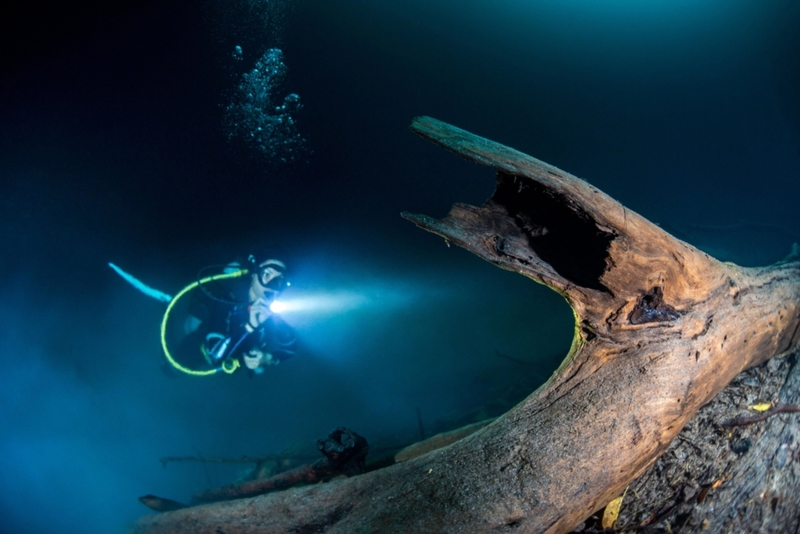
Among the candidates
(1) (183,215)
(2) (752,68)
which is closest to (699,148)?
(2) (752,68)

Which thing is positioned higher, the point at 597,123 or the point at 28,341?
the point at 597,123

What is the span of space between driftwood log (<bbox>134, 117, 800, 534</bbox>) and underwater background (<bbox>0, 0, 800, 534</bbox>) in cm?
885

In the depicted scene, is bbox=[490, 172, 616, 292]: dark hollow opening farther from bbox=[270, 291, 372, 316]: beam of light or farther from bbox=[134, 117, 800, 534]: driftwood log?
bbox=[270, 291, 372, 316]: beam of light

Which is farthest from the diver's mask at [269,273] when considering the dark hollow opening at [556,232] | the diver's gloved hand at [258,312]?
the dark hollow opening at [556,232]

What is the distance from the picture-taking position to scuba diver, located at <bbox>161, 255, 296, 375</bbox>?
24.9 ft

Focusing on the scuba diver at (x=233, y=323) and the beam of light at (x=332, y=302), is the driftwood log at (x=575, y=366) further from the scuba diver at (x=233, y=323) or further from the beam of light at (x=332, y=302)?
the beam of light at (x=332, y=302)

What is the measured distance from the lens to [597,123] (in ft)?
51.4

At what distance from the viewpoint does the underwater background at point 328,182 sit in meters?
11.3

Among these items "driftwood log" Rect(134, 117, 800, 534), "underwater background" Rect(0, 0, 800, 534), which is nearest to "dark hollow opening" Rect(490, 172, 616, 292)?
"driftwood log" Rect(134, 117, 800, 534)

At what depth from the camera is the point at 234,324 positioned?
7.95m

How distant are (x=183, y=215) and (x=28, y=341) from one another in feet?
25.3

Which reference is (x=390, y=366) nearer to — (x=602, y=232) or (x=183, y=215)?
(x=183, y=215)

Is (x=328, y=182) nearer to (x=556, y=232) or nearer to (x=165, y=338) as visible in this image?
(x=165, y=338)

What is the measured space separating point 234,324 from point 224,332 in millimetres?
405
